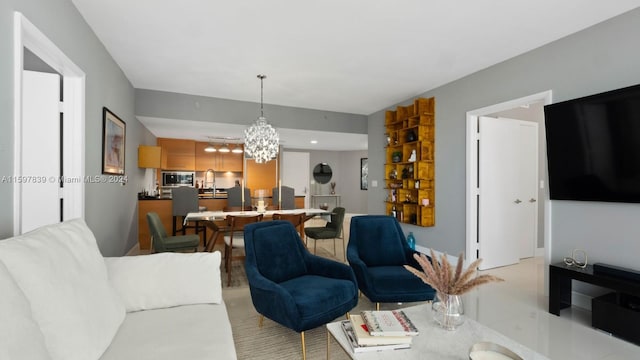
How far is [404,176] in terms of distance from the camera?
512 cm

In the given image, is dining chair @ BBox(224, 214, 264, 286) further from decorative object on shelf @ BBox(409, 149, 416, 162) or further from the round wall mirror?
the round wall mirror

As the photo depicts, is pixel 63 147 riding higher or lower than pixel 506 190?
higher

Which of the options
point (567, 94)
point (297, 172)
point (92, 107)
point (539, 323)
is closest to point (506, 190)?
point (567, 94)

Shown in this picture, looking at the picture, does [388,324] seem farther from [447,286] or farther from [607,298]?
[607,298]

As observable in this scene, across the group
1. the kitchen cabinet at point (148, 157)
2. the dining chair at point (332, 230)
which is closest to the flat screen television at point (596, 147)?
the dining chair at point (332, 230)

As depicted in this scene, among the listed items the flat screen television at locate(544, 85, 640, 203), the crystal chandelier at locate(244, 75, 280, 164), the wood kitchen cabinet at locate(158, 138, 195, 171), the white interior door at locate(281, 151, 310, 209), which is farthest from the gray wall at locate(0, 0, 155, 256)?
the white interior door at locate(281, 151, 310, 209)

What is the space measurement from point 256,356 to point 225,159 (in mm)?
6701

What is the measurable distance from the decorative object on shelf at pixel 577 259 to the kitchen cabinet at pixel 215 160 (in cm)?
722

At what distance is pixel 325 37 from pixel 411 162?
102 inches

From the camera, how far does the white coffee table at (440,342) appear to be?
1402 mm

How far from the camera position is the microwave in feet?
24.8

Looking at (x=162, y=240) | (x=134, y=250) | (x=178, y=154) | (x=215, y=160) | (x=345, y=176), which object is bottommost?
(x=134, y=250)

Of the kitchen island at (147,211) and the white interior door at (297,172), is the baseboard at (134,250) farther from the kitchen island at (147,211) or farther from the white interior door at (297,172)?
the white interior door at (297,172)

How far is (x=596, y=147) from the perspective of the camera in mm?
2707
